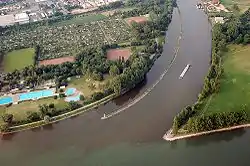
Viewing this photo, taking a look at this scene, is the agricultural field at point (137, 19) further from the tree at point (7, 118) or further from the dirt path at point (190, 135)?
the dirt path at point (190, 135)

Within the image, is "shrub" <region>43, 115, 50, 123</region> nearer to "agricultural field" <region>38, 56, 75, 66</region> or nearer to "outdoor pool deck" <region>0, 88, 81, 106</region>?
"outdoor pool deck" <region>0, 88, 81, 106</region>

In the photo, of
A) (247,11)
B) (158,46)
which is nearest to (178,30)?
(158,46)

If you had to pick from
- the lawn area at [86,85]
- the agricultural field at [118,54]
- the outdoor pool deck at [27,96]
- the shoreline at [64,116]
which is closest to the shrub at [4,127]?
the shoreline at [64,116]

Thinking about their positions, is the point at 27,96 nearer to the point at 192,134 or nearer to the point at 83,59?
the point at 83,59

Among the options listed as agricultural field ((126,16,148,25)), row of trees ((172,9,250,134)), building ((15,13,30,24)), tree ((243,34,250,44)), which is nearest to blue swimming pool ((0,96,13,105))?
row of trees ((172,9,250,134))

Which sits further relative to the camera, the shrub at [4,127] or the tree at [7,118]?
the tree at [7,118]

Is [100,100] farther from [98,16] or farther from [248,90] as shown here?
[98,16]
